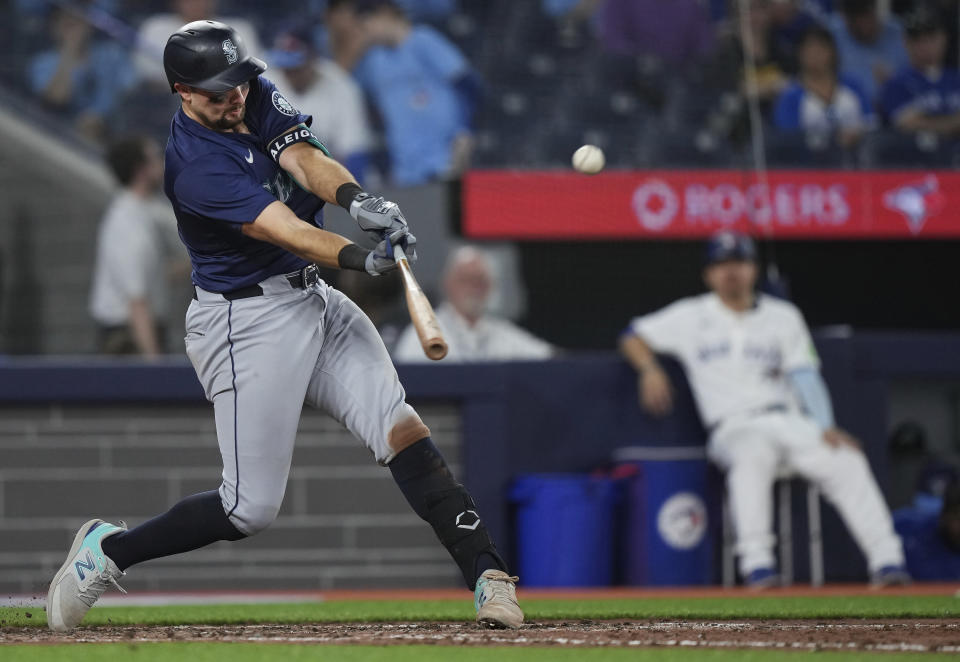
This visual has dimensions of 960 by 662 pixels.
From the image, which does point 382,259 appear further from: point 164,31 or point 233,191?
point 164,31

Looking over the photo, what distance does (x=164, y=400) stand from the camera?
7035 millimetres

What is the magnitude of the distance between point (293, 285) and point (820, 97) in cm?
710

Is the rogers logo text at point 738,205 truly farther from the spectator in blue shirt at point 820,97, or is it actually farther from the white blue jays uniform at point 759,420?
the white blue jays uniform at point 759,420

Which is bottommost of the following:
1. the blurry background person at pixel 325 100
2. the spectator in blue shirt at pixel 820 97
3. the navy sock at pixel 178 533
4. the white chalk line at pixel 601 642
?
the white chalk line at pixel 601 642

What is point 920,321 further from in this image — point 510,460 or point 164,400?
→ point 164,400

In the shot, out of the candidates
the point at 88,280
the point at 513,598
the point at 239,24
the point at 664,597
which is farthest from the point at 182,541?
the point at 239,24

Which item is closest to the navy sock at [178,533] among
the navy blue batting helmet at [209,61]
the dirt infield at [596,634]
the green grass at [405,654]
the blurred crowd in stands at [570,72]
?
the dirt infield at [596,634]

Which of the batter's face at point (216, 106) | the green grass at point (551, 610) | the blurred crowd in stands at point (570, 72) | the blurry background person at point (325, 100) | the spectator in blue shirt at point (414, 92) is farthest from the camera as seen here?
the spectator in blue shirt at point (414, 92)

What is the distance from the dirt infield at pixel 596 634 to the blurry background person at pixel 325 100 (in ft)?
17.4

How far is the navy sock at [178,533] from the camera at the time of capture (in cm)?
423

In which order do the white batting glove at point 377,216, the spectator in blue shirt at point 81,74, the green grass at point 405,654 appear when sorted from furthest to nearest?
the spectator in blue shirt at point 81,74, the white batting glove at point 377,216, the green grass at point 405,654

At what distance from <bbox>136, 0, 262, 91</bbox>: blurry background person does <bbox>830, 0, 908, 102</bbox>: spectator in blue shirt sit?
4.27 metres

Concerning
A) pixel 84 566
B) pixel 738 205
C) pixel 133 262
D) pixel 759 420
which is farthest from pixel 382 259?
pixel 738 205

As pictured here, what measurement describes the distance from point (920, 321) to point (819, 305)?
2.46 feet
